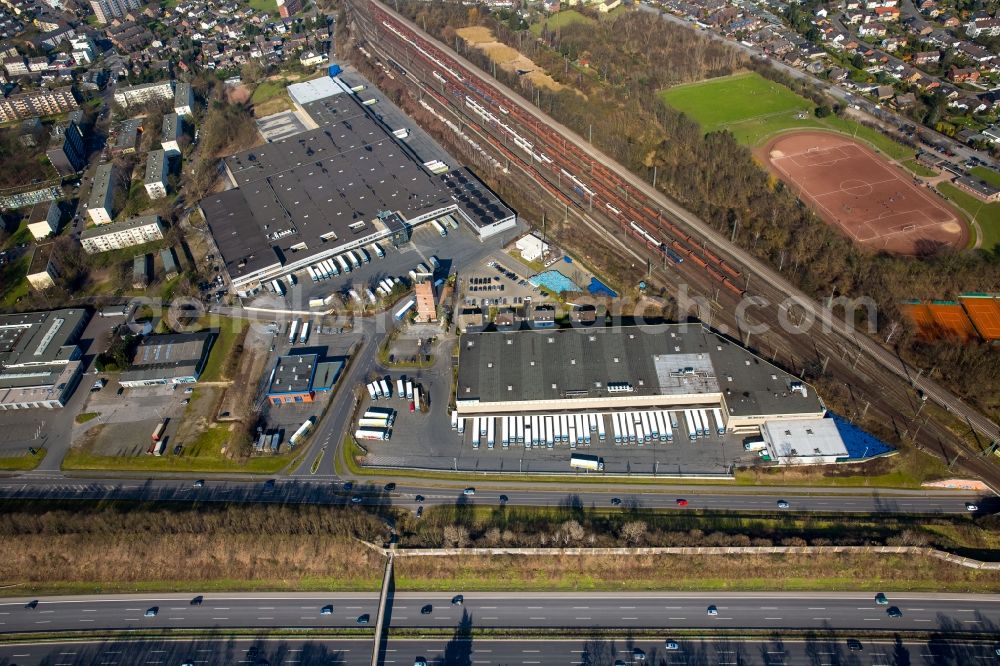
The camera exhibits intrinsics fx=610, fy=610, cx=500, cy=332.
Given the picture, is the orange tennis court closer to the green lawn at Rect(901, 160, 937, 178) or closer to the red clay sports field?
the red clay sports field

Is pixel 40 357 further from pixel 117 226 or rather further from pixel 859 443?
pixel 859 443

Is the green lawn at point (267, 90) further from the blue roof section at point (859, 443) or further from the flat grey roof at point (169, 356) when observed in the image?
the blue roof section at point (859, 443)

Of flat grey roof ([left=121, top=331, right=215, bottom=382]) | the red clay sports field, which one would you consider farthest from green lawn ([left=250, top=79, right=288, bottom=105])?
the red clay sports field

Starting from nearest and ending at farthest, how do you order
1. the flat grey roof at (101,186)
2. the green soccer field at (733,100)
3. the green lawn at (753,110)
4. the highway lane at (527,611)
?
the highway lane at (527,611), the flat grey roof at (101,186), the green lawn at (753,110), the green soccer field at (733,100)

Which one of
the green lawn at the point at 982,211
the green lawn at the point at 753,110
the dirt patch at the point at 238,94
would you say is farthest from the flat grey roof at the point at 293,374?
the green lawn at the point at 982,211

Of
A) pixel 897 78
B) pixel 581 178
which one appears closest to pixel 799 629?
pixel 581 178
